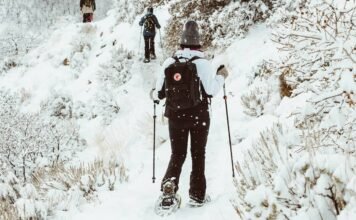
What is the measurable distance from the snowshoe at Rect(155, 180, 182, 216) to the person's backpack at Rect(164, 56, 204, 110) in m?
0.83

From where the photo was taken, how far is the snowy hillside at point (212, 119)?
3.11 metres

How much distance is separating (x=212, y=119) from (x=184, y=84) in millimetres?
3981

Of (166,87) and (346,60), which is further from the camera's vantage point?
(166,87)

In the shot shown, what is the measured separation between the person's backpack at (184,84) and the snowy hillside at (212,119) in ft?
2.56

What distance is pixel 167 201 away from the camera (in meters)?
4.71

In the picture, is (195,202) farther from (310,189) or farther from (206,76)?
(310,189)

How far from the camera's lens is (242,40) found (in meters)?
11.0

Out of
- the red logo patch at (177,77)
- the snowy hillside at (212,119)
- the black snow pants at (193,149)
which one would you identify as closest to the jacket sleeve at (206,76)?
the red logo patch at (177,77)

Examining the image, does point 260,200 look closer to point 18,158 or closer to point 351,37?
point 351,37

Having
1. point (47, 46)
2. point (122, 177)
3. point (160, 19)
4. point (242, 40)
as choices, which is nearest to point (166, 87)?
point (122, 177)

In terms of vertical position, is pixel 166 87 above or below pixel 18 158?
above

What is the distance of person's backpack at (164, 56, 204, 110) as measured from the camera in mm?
4598

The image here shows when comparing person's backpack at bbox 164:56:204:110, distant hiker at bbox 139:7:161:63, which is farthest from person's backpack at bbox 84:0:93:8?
person's backpack at bbox 164:56:204:110

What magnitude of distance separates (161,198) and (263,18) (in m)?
7.42
